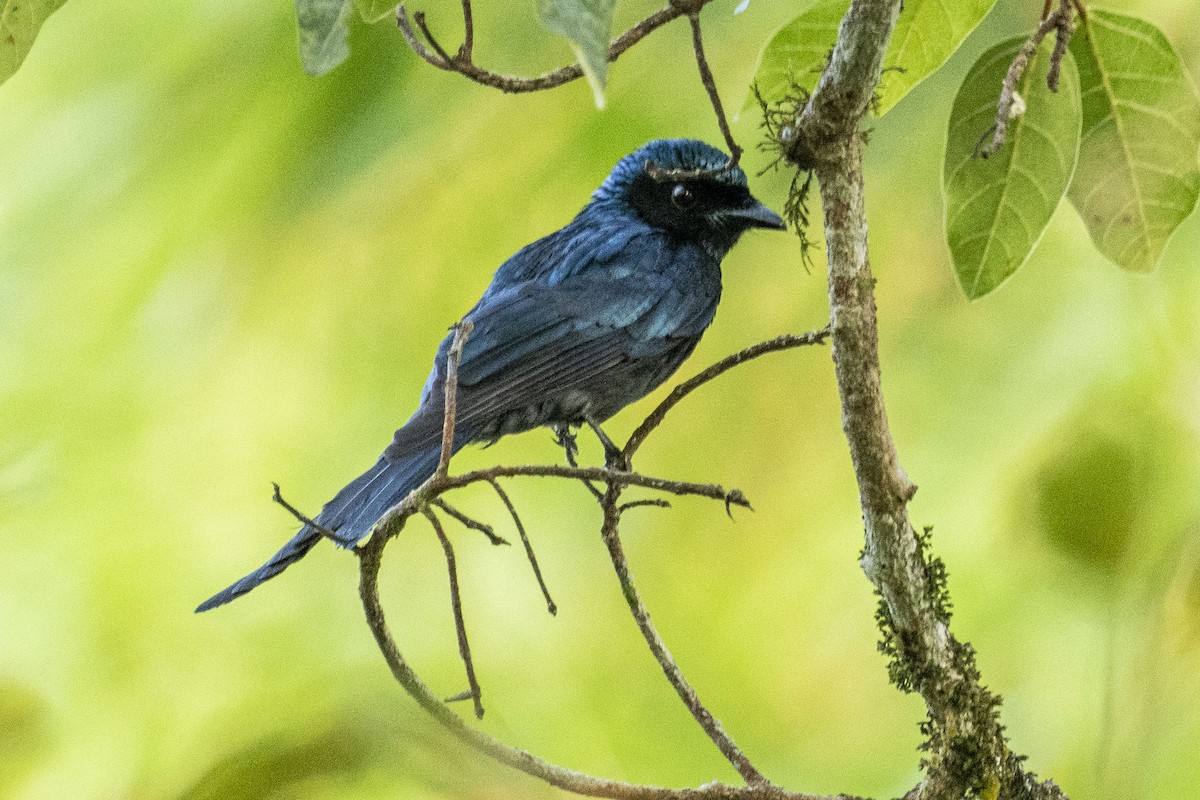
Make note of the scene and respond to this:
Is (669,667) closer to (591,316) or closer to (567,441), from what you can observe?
(591,316)

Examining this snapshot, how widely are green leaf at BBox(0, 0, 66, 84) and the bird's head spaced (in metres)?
1.20

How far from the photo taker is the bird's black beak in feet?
7.26

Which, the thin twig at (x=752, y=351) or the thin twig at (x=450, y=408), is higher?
the thin twig at (x=450, y=408)

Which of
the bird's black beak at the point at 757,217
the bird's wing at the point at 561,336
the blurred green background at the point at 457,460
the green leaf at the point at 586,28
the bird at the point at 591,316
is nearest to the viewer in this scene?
the green leaf at the point at 586,28

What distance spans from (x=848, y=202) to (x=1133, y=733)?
4.19 ft

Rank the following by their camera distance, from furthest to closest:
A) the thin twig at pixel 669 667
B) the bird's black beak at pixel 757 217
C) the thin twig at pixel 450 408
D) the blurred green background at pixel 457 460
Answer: the bird's black beak at pixel 757 217 → the blurred green background at pixel 457 460 → the thin twig at pixel 669 667 → the thin twig at pixel 450 408

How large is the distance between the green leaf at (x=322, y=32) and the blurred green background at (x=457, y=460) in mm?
1294

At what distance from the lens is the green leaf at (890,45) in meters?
1.39

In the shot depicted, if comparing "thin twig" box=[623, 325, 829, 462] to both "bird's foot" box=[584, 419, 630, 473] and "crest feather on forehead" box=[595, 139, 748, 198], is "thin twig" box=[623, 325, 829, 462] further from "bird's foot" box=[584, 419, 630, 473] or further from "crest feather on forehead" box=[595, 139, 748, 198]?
"crest feather on forehead" box=[595, 139, 748, 198]

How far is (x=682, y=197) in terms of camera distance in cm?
238

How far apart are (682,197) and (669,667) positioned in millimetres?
1224

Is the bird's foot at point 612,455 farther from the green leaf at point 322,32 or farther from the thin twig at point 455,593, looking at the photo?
the green leaf at point 322,32

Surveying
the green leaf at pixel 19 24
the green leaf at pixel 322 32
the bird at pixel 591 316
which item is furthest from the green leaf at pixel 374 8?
the bird at pixel 591 316

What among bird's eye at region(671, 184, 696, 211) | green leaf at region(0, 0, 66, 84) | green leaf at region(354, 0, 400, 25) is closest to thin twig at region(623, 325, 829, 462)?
green leaf at region(354, 0, 400, 25)
